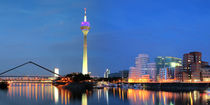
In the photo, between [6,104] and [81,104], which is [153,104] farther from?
[6,104]

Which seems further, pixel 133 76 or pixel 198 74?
pixel 133 76

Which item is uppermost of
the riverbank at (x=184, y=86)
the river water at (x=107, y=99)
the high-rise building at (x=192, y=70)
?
the high-rise building at (x=192, y=70)

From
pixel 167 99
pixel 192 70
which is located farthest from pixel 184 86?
pixel 167 99

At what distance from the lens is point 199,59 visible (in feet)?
639

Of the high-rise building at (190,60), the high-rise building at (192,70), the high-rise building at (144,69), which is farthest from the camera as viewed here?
the high-rise building at (144,69)

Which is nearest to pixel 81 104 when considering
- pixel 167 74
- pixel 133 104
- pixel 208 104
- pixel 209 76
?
pixel 133 104

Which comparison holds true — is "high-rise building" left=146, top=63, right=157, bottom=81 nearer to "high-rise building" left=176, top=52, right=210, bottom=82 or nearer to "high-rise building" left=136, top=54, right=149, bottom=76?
"high-rise building" left=136, top=54, right=149, bottom=76

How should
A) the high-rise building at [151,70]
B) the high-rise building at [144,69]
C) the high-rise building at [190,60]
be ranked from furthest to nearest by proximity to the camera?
the high-rise building at [151,70]
the high-rise building at [144,69]
the high-rise building at [190,60]

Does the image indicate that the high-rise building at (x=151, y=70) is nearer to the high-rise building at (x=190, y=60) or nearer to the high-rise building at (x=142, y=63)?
the high-rise building at (x=142, y=63)

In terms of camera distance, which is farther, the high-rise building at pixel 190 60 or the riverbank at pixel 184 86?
the high-rise building at pixel 190 60

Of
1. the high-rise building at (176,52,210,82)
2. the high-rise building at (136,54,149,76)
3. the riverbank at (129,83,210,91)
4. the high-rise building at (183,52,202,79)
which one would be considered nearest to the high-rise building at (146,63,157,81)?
the high-rise building at (136,54,149,76)

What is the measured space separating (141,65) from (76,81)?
7300cm

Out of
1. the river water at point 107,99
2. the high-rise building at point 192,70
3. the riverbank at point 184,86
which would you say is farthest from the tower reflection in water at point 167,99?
the high-rise building at point 192,70

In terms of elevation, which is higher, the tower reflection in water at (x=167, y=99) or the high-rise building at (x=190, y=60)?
the high-rise building at (x=190, y=60)
